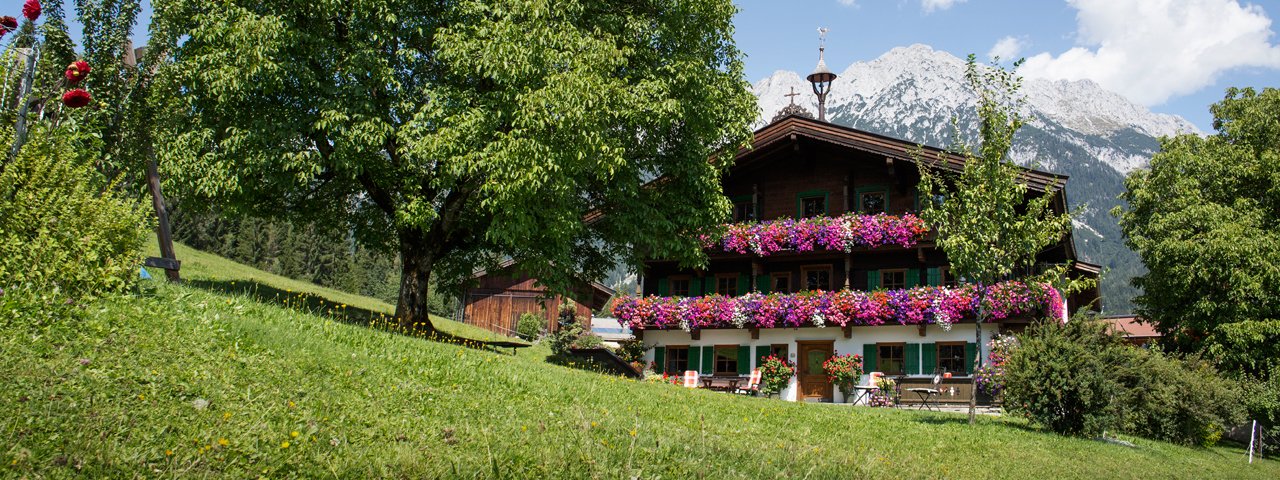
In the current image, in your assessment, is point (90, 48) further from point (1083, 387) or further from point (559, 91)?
point (1083, 387)

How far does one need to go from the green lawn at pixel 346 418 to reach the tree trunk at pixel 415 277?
22.1 ft

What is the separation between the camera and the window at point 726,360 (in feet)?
98.6

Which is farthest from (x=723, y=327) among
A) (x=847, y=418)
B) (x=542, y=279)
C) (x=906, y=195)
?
(x=847, y=418)

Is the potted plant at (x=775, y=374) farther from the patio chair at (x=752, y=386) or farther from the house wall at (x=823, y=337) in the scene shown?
the house wall at (x=823, y=337)

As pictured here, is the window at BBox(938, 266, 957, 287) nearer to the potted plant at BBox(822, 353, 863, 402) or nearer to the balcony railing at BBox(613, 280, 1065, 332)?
the balcony railing at BBox(613, 280, 1065, 332)

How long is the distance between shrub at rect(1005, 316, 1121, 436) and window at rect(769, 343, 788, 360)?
11.9 meters

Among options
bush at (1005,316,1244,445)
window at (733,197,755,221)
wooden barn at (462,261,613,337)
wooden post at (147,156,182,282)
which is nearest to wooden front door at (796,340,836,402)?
window at (733,197,755,221)

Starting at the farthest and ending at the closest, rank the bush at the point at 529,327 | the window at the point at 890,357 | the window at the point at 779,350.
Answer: the bush at the point at 529,327
the window at the point at 779,350
the window at the point at 890,357

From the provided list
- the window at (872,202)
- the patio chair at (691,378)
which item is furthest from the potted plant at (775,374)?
the window at (872,202)

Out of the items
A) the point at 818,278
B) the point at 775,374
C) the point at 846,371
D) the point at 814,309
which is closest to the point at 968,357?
the point at 846,371

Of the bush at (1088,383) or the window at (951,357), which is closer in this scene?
the bush at (1088,383)

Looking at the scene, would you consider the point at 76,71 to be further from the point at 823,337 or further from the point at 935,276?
the point at 935,276

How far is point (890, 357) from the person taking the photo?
2762cm

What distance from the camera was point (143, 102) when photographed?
51.1 feet
